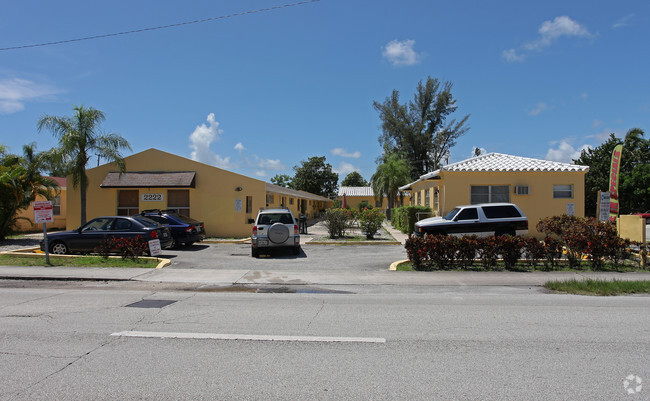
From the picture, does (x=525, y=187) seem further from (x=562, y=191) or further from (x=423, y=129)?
(x=423, y=129)

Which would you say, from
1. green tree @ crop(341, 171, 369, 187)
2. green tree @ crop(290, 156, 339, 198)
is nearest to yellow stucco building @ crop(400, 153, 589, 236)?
green tree @ crop(290, 156, 339, 198)

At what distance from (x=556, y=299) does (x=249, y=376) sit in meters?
6.65

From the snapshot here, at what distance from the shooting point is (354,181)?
78.1 metres

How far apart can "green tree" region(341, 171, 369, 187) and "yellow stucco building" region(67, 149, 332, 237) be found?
5668cm

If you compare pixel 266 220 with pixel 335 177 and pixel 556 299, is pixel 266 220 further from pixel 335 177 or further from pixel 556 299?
pixel 335 177

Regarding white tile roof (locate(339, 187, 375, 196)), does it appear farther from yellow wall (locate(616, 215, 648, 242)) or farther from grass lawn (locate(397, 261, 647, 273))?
grass lawn (locate(397, 261, 647, 273))

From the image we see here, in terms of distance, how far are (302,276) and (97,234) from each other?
800 cm

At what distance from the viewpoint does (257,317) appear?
6.62m

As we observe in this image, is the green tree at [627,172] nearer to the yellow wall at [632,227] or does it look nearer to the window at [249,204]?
the yellow wall at [632,227]

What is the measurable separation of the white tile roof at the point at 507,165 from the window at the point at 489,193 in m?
0.88

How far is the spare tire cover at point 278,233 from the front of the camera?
14.3 metres

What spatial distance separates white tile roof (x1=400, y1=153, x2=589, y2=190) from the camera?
18.9 metres

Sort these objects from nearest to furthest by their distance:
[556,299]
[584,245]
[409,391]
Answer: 1. [409,391]
2. [556,299]
3. [584,245]

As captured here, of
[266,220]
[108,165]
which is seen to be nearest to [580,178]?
[266,220]
